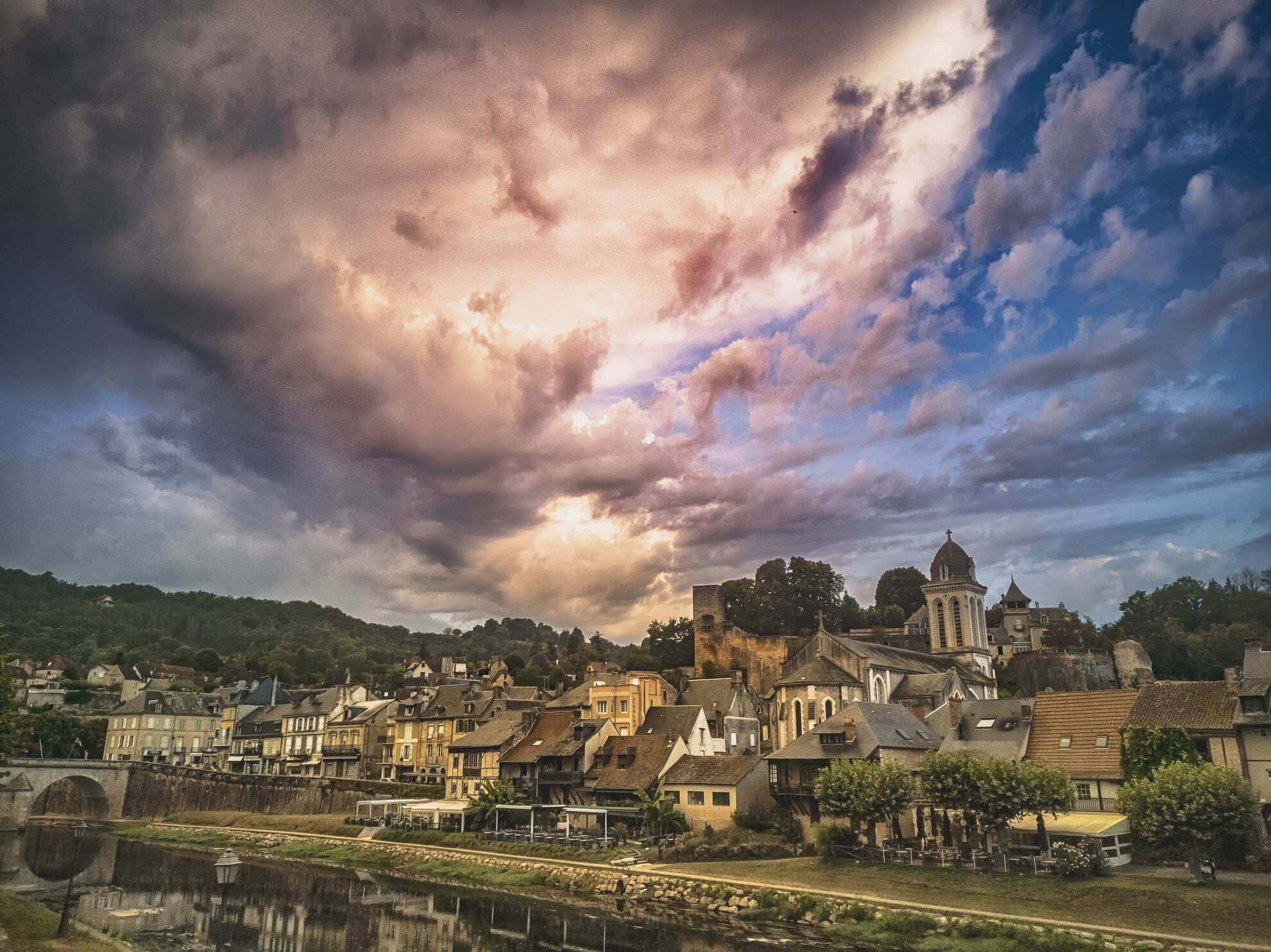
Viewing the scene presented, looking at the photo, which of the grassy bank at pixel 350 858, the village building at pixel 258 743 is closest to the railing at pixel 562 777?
the grassy bank at pixel 350 858

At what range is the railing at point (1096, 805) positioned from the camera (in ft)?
129

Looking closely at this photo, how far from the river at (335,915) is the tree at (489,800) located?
6962 mm

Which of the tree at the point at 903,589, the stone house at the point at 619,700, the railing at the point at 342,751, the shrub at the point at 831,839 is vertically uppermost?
the tree at the point at 903,589

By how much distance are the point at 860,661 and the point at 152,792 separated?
62258 millimetres

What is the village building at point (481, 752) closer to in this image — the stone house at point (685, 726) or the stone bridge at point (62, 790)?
the stone house at point (685, 726)

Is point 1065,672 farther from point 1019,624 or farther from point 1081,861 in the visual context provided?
point 1081,861

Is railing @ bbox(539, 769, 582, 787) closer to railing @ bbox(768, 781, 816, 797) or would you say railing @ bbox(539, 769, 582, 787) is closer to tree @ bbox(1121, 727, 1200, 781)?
railing @ bbox(768, 781, 816, 797)

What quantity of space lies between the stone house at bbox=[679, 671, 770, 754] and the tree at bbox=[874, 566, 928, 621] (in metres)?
57.9

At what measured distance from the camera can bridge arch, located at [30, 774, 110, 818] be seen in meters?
78.4

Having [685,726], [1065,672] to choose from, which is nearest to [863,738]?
[685,726]

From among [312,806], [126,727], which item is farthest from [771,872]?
[126,727]

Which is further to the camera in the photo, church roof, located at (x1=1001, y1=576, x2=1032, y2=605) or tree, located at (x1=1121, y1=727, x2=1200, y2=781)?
church roof, located at (x1=1001, y1=576, x2=1032, y2=605)

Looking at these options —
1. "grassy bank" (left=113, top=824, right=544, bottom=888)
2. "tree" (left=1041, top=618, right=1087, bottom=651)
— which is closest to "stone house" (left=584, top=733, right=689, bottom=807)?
"grassy bank" (left=113, top=824, right=544, bottom=888)

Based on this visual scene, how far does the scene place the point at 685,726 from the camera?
57.1 metres
